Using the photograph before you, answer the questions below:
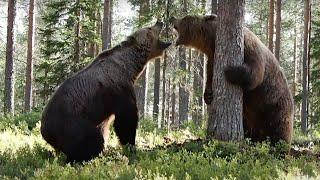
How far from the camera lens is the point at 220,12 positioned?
29.1ft

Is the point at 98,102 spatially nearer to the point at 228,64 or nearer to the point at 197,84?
the point at 228,64

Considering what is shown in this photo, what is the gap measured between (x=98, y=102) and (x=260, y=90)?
3165mm

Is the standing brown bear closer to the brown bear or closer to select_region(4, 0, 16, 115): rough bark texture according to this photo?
the brown bear

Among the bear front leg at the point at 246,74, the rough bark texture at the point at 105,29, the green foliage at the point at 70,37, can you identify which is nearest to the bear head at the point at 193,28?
the bear front leg at the point at 246,74

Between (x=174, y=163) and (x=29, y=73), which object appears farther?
(x=29, y=73)

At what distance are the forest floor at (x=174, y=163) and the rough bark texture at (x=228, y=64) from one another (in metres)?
0.38

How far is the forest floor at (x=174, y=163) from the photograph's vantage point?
266 inches

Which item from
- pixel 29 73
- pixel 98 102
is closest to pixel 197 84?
pixel 29 73

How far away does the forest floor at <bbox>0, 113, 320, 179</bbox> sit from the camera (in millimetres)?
6766

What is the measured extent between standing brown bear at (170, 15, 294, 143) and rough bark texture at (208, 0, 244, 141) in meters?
0.41

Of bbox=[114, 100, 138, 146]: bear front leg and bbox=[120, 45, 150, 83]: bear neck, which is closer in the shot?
bbox=[114, 100, 138, 146]: bear front leg

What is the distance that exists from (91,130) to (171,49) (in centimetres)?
305

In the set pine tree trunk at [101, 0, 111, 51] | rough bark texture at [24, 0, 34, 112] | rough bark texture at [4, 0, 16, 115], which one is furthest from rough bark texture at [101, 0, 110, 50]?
rough bark texture at [24, 0, 34, 112]

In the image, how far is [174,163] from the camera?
7395 millimetres
